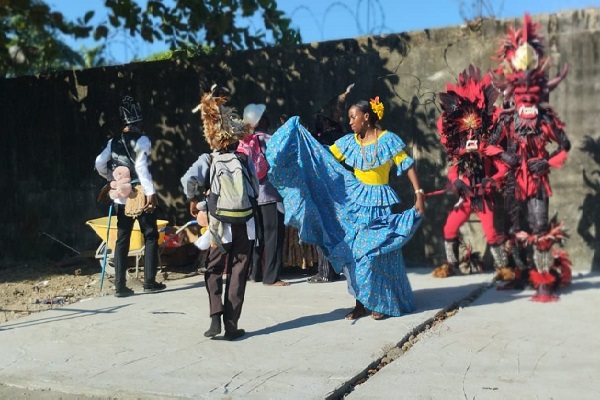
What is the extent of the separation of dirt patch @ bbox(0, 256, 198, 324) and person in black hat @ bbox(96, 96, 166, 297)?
556mm

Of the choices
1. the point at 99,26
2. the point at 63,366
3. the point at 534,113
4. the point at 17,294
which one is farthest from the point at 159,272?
the point at 534,113

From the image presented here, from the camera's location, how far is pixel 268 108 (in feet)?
32.2

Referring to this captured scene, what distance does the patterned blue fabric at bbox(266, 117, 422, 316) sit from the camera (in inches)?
257

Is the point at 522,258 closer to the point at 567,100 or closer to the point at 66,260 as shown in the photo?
the point at 567,100

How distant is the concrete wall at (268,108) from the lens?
327 inches

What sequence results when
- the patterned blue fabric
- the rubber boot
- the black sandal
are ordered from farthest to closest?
the black sandal → the rubber boot → the patterned blue fabric

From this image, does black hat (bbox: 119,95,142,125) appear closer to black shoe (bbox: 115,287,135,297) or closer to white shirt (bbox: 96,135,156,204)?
white shirt (bbox: 96,135,156,204)

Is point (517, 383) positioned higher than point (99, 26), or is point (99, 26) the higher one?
point (99, 26)

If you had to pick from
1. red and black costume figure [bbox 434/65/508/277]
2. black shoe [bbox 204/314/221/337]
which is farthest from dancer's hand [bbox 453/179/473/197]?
black shoe [bbox 204/314/221/337]

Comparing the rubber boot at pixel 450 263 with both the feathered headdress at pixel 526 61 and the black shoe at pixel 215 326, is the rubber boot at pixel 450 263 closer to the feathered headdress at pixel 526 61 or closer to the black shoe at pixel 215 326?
the feathered headdress at pixel 526 61

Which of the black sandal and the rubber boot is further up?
the rubber boot

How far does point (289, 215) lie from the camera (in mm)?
6562

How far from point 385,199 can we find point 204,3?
506 centimetres

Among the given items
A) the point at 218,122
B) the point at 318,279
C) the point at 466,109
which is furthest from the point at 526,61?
the point at 318,279
